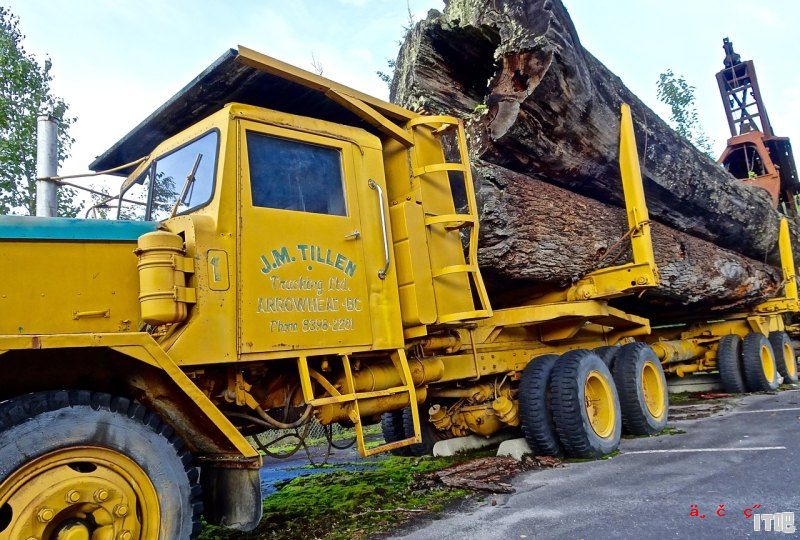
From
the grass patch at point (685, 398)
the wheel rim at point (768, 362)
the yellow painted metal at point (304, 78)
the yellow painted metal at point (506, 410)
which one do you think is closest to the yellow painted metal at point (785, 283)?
the wheel rim at point (768, 362)

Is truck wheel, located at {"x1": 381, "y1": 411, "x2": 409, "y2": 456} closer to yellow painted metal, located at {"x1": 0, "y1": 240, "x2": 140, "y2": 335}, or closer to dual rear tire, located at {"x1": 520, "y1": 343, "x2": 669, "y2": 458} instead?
dual rear tire, located at {"x1": 520, "y1": 343, "x2": 669, "y2": 458}

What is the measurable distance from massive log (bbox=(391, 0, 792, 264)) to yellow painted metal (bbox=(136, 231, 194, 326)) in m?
2.80

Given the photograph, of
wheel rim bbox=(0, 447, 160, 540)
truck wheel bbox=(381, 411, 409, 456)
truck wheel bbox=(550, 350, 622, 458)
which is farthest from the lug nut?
truck wheel bbox=(381, 411, 409, 456)

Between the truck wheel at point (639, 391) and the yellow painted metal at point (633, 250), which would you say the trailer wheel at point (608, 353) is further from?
the yellow painted metal at point (633, 250)

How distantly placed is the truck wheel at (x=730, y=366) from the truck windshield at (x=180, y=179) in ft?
29.6

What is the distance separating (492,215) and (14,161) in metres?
8.34

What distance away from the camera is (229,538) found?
12.1ft

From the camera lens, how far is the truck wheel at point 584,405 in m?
5.00

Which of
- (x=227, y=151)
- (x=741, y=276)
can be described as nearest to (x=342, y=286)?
(x=227, y=151)

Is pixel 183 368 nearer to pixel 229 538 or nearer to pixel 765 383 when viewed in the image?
pixel 229 538

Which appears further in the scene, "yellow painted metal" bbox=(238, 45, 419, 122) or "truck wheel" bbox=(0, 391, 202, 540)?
"yellow painted metal" bbox=(238, 45, 419, 122)

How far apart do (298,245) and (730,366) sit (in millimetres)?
8539

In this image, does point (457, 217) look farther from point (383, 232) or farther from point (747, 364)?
point (747, 364)

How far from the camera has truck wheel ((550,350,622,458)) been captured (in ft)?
16.4
